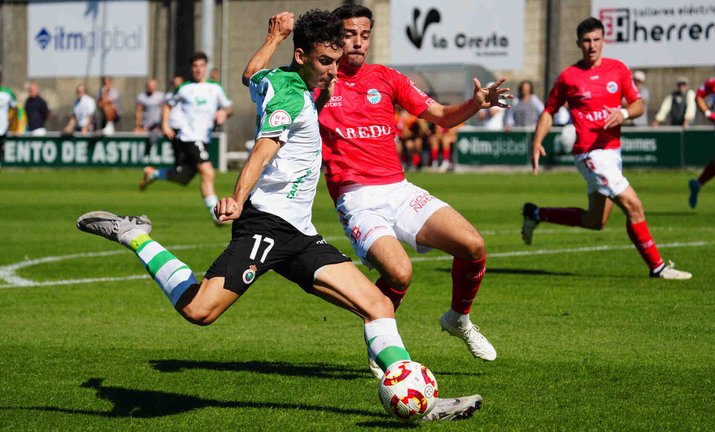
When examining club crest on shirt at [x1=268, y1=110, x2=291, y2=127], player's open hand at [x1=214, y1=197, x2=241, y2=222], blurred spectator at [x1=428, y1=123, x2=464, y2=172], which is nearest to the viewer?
player's open hand at [x1=214, y1=197, x2=241, y2=222]

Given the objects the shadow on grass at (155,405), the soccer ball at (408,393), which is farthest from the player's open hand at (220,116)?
the soccer ball at (408,393)

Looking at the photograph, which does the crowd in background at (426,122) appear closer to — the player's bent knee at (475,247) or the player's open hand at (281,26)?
the player's open hand at (281,26)

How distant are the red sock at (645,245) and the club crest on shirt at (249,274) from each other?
17.6 feet

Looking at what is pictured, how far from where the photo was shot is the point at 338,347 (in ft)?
21.3

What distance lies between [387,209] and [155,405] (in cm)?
183

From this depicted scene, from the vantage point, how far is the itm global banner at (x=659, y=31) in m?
34.1

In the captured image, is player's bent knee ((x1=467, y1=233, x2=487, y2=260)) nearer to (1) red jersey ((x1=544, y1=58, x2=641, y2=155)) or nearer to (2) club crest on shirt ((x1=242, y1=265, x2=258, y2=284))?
(2) club crest on shirt ((x1=242, y1=265, x2=258, y2=284))

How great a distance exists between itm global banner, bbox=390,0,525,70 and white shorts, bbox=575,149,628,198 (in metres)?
28.1

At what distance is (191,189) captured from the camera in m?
23.0

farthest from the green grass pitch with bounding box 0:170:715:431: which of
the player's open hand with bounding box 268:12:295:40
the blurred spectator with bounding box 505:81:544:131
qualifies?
the blurred spectator with bounding box 505:81:544:131

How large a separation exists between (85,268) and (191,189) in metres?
12.8

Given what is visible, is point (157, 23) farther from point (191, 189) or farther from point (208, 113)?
point (208, 113)

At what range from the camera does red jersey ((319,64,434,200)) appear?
6.21 metres

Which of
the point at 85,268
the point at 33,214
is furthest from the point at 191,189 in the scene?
the point at 85,268
